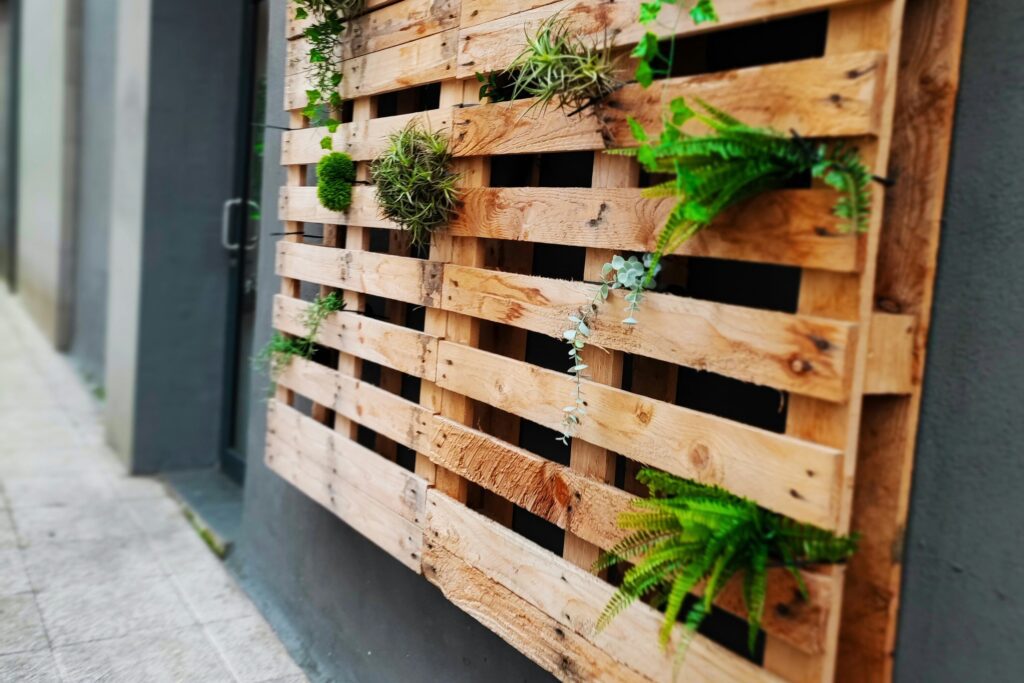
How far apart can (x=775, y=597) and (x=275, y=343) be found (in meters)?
2.25

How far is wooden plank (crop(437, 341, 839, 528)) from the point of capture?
154 cm

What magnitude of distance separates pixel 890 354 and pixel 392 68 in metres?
1.69

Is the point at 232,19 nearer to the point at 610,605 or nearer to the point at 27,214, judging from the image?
the point at 610,605

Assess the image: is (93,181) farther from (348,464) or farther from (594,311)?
(594,311)

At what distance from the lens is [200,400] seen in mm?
5598

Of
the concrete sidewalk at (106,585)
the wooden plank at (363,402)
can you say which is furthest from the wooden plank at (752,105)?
the concrete sidewalk at (106,585)

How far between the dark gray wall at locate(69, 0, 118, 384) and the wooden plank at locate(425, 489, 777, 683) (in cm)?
597

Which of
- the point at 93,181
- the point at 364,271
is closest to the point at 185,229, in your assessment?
the point at 364,271

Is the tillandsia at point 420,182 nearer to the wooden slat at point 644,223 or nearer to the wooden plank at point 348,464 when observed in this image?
the wooden slat at point 644,223

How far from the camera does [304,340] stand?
332 cm

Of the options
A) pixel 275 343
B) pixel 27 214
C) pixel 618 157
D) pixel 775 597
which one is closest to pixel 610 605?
pixel 775 597

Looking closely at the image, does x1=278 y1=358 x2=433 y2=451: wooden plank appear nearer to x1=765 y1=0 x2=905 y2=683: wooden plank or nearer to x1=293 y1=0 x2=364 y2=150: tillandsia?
x1=293 y1=0 x2=364 y2=150: tillandsia

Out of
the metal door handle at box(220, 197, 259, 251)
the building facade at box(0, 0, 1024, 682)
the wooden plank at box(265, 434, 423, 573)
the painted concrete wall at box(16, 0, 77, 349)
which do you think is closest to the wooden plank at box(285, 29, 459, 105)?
the building facade at box(0, 0, 1024, 682)

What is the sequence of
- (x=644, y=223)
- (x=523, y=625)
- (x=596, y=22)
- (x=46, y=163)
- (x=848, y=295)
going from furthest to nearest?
(x=46, y=163) < (x=523, y=625) < (x=596, y=22) < (x=644, y=223) < (x=848, y=295)
